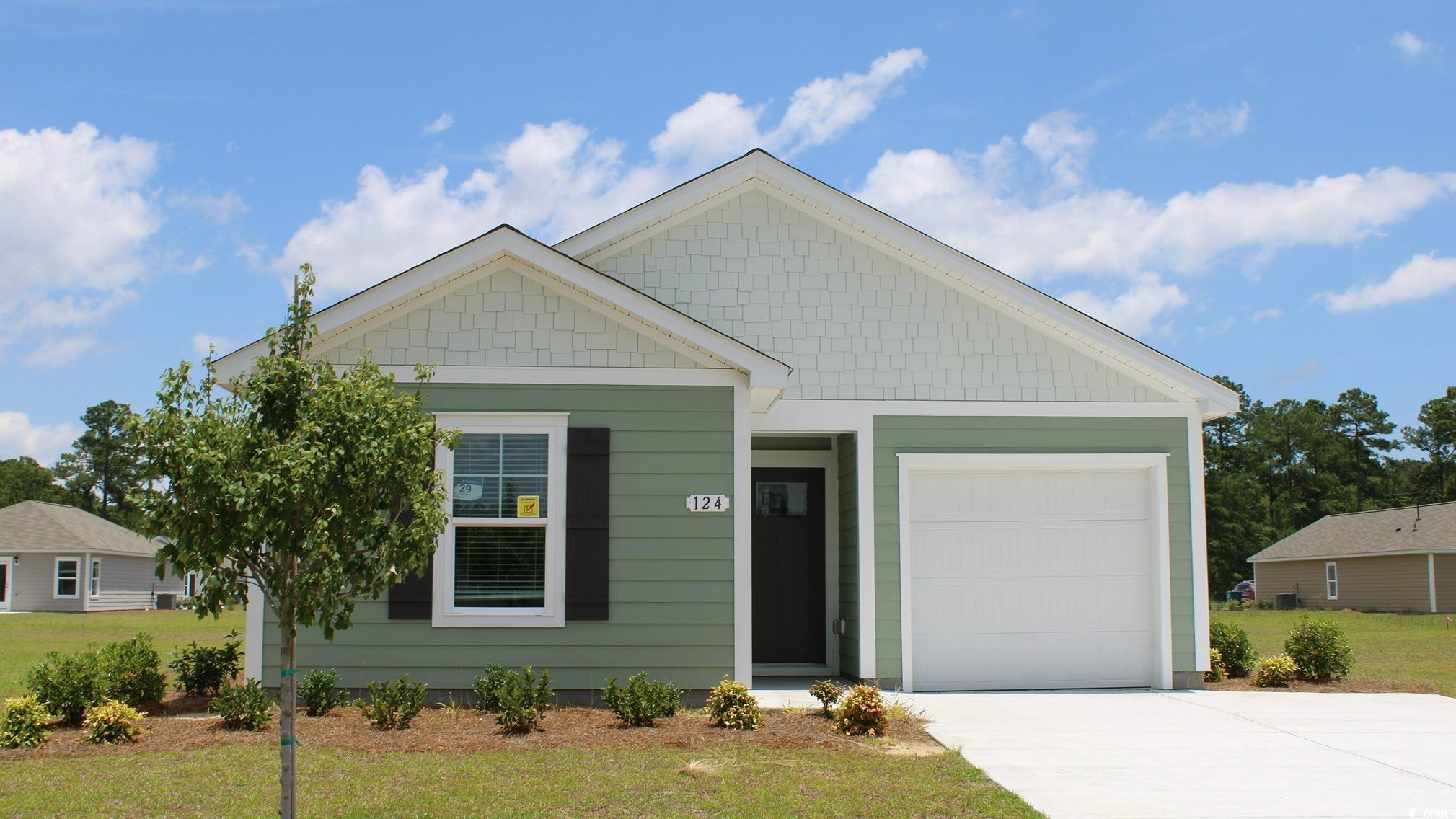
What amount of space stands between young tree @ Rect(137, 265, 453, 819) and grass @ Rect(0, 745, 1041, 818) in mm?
1319

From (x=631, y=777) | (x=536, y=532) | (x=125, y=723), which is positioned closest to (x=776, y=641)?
(x=536, y=532)

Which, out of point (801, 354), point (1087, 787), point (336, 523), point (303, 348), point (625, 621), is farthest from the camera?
point (801, 354)

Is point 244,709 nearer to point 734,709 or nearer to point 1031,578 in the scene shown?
point 734,709

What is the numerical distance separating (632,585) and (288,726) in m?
4.57

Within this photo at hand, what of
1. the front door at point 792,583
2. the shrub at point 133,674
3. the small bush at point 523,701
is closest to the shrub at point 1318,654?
the front door at point 792,583

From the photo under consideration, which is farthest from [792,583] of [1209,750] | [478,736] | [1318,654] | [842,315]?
[1318,654]

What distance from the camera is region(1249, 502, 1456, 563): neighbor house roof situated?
117ft

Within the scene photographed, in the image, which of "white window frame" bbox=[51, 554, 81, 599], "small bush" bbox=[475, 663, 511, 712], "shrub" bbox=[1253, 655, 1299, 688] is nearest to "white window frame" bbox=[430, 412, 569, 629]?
"small bush" bbox=[475, 663, 511, 712]

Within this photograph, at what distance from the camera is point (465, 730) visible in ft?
29.1

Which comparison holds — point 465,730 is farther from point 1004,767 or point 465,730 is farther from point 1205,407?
point 1205,407

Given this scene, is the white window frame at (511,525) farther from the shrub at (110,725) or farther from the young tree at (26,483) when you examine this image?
the young tree at (26,483)

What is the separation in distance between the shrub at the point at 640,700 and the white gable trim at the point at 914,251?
181 inches

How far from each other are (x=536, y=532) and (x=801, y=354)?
11.1 ft

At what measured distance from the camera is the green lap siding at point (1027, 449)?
1142 cm
